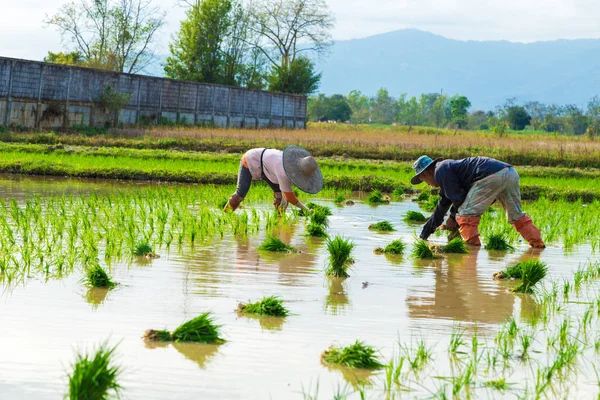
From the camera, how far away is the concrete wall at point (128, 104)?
24.0 m

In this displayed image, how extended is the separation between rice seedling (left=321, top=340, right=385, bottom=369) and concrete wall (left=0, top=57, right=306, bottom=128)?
21.2 metres

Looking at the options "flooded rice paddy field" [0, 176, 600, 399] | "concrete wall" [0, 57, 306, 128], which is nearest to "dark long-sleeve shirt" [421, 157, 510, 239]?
"flooded rice paddy field" [0, 176, 600, 399]

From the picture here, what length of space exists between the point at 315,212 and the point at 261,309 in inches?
186

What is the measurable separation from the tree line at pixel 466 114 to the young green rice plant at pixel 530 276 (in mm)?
24404

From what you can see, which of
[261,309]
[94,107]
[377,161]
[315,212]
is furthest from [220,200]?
[94,107]

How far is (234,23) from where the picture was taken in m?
44.6

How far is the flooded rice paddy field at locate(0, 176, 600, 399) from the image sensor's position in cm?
375

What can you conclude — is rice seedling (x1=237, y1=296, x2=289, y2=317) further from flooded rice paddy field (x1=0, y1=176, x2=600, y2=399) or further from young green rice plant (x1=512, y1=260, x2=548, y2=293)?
young green rice plant (x1=512, y1=260, x2=548, y2=293)

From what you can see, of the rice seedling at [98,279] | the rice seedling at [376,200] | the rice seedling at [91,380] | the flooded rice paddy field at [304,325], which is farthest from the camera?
the rice seedling at [376,200]

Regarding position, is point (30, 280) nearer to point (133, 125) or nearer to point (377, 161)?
point (377, 161)

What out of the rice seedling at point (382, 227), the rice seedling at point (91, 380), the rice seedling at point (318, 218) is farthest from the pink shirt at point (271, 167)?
the rice seedling at point (91, 380)

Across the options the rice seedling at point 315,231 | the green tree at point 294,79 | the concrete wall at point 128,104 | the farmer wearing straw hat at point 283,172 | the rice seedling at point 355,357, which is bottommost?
the rice seedling at point 355,357

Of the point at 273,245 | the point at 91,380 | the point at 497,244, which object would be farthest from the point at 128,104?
the point at 91,380

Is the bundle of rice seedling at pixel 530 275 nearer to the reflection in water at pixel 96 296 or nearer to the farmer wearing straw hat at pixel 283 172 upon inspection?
the reflection in water at pixel 96 296
